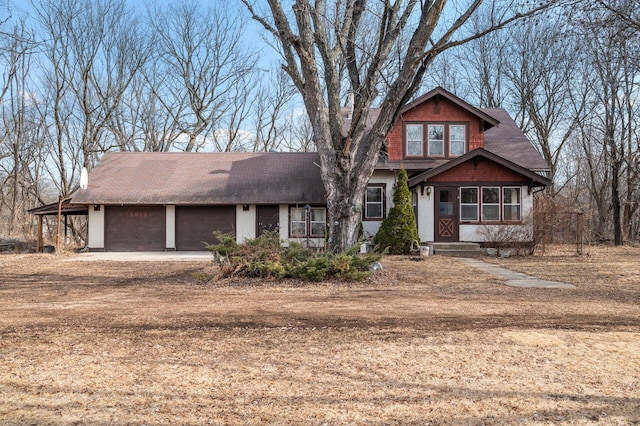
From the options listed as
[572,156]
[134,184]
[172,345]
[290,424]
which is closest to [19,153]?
[134,184]

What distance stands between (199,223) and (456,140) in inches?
460

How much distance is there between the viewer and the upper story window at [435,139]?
65.8ft

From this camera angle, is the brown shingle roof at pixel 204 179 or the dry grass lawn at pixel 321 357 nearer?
the dry grass lawn at pixel 321 357

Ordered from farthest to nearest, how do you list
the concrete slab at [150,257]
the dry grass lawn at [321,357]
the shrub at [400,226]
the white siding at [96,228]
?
the white siding at [96,228], the shrub at [400,226], the concrete slab at [150,257], the dry grass lawn at [321,357]

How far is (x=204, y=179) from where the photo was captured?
72.6 ft

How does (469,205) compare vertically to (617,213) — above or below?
above

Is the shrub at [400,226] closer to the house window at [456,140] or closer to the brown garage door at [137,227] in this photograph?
the house window at [456,140]

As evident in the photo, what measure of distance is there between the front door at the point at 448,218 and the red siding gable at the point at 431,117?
91.2 inches

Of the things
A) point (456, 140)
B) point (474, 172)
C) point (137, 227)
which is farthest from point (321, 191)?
point (137, 227)

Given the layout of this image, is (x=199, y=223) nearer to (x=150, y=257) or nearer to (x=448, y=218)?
(x=150, y=257)

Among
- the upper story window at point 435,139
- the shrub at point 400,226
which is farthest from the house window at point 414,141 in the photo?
the shrub at point 400,226

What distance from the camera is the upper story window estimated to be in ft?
65.8

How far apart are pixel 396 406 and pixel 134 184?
803 inches

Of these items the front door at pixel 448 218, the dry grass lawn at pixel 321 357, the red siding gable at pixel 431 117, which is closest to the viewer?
the dry grass lawn at pixel 321 357
